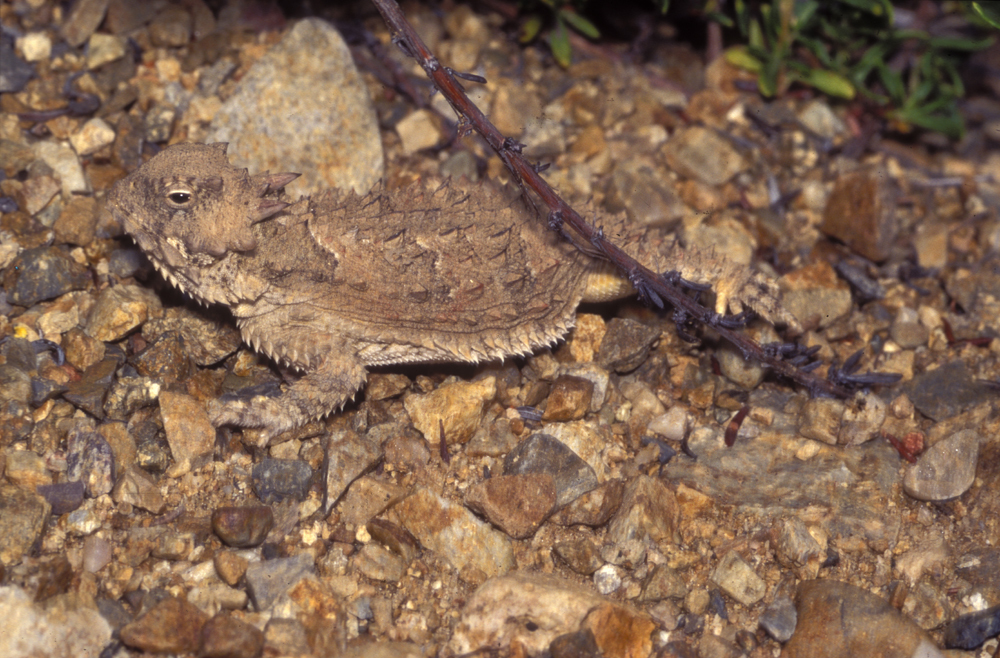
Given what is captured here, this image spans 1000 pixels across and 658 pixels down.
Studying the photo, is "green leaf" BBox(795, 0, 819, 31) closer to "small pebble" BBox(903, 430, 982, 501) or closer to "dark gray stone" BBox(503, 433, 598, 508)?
"small pebble" BBox(903, 430, 982, 501)

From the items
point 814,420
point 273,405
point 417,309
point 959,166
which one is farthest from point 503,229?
point 959,166

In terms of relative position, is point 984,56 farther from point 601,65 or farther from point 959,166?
point 601,65

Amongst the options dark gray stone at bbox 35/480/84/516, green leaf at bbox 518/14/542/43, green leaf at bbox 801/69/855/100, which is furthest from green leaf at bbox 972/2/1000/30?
dark gray stone at bbox 35/480/84/516

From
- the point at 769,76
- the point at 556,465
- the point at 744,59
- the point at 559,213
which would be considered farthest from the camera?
the point at 744,59

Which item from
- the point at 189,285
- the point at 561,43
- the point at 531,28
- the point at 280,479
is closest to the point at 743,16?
the point at 561,43

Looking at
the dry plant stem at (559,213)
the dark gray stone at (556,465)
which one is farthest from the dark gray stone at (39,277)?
the dark gray stone at (556,465)

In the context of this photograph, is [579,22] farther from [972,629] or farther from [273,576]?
[972,629]
